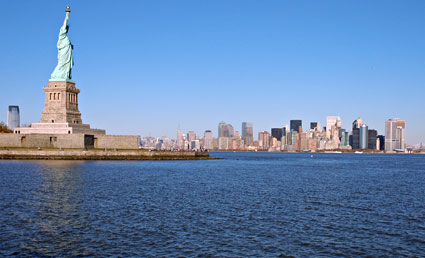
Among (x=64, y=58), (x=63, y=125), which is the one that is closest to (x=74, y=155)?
(x=63, y=125)

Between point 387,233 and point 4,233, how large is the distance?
21359mm

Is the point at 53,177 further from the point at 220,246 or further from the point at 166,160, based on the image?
the point at 166,160

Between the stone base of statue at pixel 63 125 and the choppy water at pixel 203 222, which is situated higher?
the stone base of statue at pixel 63 125

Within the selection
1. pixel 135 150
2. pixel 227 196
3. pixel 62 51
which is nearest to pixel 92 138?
pixel 135 150

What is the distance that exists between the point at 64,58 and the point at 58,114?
13820 millimetres

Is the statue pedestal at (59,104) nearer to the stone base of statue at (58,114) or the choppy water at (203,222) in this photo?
the stone base of statue at (58,114)

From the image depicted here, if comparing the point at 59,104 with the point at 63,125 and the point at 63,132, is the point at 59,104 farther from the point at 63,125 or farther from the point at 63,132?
the point at 63,132

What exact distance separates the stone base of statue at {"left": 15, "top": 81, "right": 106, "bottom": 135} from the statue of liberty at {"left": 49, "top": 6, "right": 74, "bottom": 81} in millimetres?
1850

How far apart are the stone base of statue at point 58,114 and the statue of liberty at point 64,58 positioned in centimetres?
185

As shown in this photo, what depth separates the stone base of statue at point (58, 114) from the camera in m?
96.7

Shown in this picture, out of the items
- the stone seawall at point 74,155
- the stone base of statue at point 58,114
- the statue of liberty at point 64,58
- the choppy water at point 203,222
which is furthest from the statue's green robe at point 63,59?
the choppy water at point 203,222

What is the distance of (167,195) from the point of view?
41.7 m

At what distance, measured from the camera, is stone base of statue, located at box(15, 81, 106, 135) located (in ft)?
317

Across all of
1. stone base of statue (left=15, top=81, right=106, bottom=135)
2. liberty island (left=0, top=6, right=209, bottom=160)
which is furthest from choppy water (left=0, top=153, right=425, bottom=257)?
stone base of statue (left=15, top=81, right=106, bottom=135)
